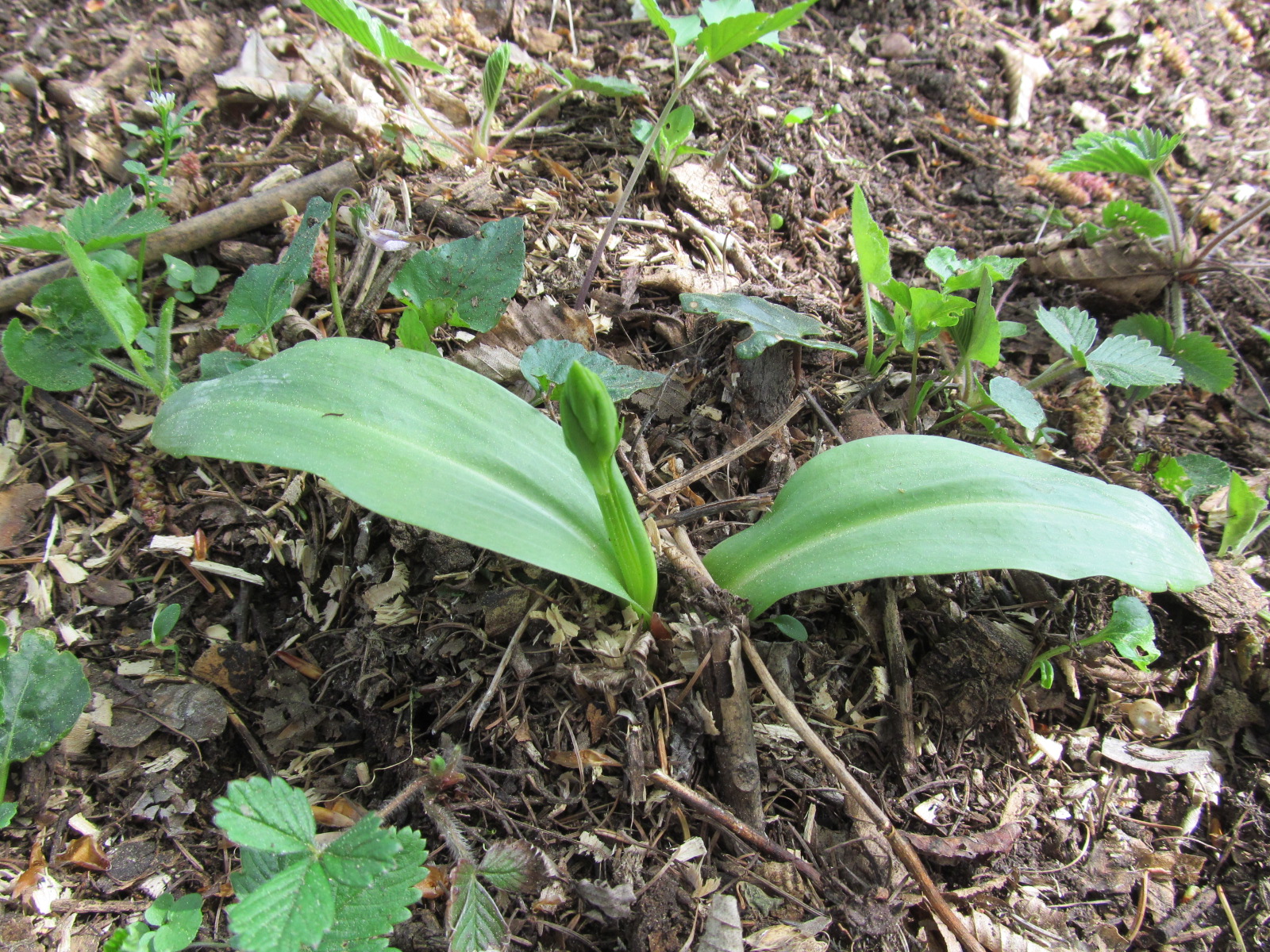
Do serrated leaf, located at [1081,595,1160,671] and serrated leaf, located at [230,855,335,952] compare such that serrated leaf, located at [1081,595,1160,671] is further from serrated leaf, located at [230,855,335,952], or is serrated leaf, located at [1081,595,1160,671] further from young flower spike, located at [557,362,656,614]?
serrated leaf, located at [230,855,335,952]

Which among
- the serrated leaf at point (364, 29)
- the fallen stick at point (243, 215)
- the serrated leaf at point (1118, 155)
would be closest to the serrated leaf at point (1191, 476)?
the serrated leaf at point (1118, 155)

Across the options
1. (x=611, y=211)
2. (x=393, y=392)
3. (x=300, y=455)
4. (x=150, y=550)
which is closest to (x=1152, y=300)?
(x=611, y=211)

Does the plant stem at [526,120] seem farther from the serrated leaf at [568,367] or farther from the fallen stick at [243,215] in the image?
the serrated leaf at [568,367]

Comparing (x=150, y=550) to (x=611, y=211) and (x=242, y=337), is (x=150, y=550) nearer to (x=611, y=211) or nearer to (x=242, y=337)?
(x=242, y=337)

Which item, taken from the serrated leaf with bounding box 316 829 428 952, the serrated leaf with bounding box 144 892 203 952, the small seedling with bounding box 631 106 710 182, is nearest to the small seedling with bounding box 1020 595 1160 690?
the serrated leaf with bounding box 316 829 428 952

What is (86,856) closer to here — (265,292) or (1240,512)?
(265,292)

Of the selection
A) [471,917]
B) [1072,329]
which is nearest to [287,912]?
[471,917]
